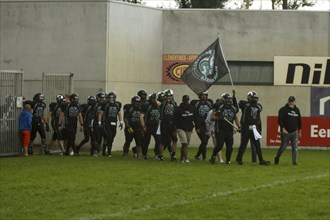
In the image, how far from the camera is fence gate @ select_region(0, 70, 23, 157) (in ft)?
84.1

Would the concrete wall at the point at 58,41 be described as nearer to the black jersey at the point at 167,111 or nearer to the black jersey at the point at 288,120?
the black jersey at the point at 167,111

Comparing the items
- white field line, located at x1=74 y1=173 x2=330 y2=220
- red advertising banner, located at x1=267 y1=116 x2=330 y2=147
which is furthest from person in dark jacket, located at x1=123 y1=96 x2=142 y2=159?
red advertising banner, located at x1=267 y1=116 x2=330 y2=147

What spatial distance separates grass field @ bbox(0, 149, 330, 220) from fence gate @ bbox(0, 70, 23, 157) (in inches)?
89.3

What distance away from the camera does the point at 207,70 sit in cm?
2559

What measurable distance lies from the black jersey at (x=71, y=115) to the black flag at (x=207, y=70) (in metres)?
3.57

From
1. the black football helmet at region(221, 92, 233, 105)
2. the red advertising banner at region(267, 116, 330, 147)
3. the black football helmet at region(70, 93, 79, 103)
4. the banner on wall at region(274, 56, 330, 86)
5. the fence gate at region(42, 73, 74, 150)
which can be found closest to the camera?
the black football helmet at region(221, 92, 233, 105)

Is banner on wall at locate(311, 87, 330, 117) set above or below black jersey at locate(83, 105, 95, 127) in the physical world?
above

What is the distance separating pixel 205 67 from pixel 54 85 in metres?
5.87

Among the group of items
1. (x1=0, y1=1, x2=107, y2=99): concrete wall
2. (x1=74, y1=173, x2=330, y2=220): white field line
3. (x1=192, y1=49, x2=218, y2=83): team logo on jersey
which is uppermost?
(x1=0, y1=1, x2=107, y2=99): concrete wall

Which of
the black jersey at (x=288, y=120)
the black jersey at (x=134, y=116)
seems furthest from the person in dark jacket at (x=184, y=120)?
the black jersey at (x=288, y=120)

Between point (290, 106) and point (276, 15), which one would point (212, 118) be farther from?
point (276, 15)

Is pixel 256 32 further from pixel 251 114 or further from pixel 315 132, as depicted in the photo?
pixel 251 114

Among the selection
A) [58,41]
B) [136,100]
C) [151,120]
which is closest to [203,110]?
[151,120]

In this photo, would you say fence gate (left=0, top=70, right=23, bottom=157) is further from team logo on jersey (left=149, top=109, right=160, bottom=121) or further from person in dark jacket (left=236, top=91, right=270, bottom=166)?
person in dark jacket (left=236, top=91, right=270, bottom=166)
